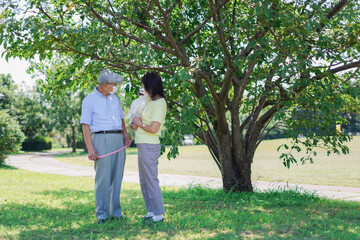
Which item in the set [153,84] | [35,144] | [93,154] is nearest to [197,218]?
[93,154]

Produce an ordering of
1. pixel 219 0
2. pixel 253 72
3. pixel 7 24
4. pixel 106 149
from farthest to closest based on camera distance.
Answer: pixel 253 72
pixel 219 0
pixel 7 24
pixel 106 149

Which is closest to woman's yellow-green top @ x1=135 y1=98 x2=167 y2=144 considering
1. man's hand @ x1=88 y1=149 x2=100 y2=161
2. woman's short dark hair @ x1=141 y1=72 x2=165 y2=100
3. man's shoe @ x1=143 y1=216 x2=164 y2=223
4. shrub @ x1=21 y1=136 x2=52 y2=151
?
woman's short dark hair @ x1=141 y1=72 x2=165 y2=100

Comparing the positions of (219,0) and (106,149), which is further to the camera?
(219,0)

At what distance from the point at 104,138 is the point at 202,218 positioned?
1753mm

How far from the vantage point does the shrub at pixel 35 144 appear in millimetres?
49094

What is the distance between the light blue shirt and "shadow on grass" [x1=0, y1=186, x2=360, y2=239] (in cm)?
127

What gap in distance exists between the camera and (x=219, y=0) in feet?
20.7

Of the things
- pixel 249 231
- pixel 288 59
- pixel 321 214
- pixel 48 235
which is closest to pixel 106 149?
pixel 48 235

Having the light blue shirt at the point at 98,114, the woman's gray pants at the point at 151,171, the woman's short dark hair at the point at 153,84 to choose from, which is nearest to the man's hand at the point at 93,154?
the light blue shirt at the point at 98,114

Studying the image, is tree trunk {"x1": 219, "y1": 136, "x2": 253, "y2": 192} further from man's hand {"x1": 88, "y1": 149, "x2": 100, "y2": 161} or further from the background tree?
man's hand {"x1": 88, "y1": 149, "x2": 100, "y2": 161}

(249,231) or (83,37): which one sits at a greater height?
(83,37)

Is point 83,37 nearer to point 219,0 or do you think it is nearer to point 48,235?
point 219,0

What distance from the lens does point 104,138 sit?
5.06m

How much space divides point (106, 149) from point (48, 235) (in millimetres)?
1233
